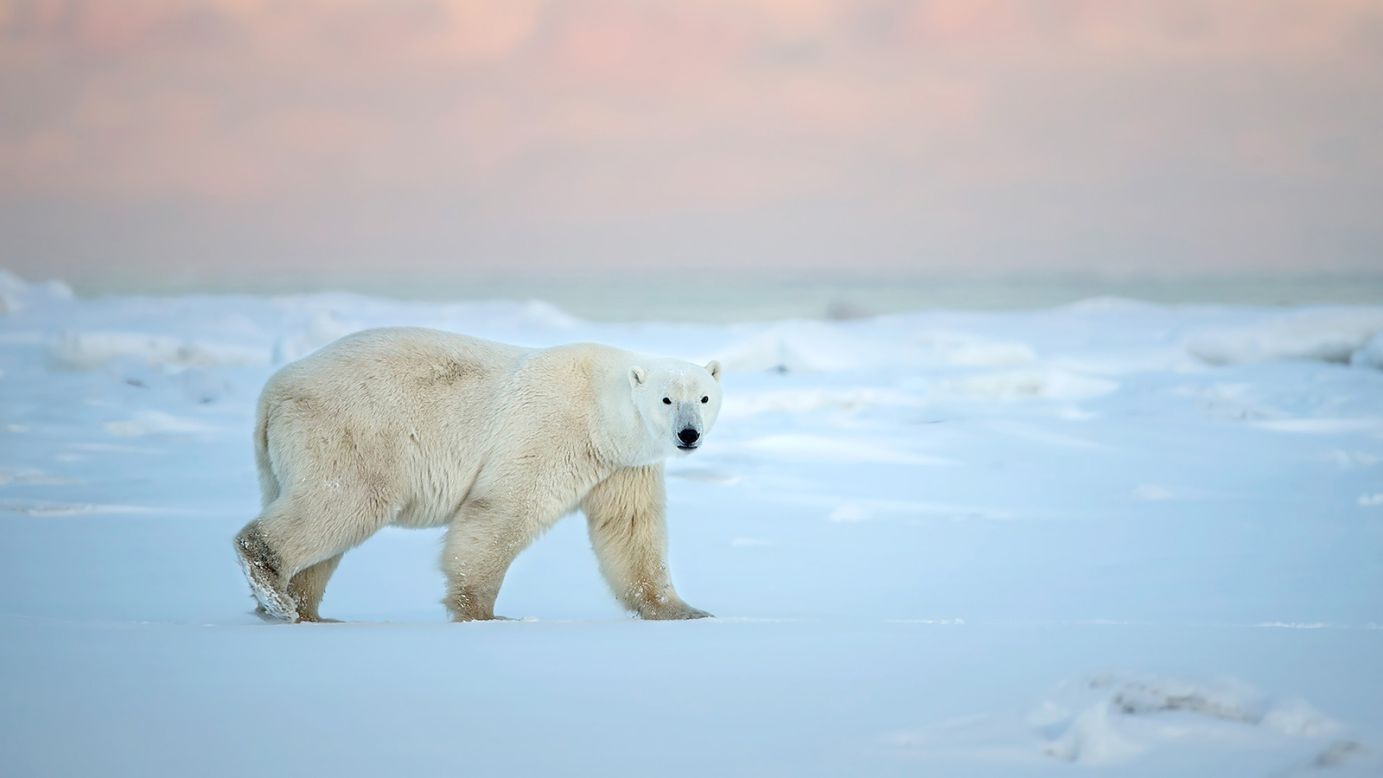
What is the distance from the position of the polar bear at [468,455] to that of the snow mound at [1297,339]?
13225mm

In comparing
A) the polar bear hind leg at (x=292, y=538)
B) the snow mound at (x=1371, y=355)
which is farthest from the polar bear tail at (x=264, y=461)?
Result: the snow mound at (x=1371, y=355)

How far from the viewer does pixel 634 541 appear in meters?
5.05

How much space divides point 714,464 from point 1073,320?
13691 mm

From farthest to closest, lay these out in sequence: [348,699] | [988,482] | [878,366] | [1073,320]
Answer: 1. [1073,320]
2. [878,366]
3. [988,482]
4. [348,699]

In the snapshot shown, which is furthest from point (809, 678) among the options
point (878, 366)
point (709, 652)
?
point (878, 366)

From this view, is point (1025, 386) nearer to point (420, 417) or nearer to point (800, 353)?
point (800, 353)

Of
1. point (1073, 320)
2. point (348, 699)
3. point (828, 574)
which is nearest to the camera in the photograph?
point (348, 699)

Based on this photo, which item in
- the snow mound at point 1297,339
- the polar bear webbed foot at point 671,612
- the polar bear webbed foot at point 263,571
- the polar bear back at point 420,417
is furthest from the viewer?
the snow mound at point 1297,339

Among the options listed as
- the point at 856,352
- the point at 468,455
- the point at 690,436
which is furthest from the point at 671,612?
the point at 856,352

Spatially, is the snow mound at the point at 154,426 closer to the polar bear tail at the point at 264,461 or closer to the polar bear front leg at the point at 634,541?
the polar bear tail at the point at 264,461

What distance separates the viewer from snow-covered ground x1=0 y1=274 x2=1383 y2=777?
2494mm

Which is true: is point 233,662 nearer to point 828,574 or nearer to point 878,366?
point 828,574

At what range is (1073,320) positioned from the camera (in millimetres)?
22734

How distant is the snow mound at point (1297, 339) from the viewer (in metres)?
16.1
